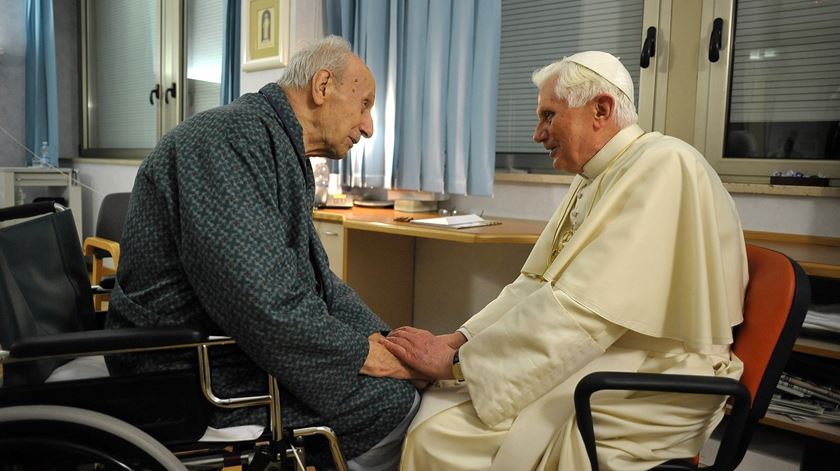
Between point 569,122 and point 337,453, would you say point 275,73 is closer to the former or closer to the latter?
point 569,122

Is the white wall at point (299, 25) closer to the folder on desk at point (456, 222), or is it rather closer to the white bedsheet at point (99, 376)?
the folder on desk at point (456, 222)

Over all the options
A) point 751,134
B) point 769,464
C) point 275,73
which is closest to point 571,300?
point 769,464

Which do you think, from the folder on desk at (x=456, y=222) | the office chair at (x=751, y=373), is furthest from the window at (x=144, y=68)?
the office chair at (x=751, y=373)

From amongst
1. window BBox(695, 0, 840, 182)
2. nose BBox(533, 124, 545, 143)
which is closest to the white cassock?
nose BBox(533, 124, 545, 143)

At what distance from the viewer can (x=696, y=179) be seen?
1.23m

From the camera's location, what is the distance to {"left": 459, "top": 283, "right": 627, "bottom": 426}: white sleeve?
1.19m

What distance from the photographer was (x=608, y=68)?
4.58ft

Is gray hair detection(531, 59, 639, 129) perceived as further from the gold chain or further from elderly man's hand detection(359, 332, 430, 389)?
elderly man's hand detection(359, 332, 430, 389)

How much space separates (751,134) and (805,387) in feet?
3.36

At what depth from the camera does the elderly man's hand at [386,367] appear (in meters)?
1.34

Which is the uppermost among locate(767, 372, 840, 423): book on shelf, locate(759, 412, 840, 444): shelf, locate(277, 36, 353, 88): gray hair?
locate(277, 36, 353, 88): gray hair

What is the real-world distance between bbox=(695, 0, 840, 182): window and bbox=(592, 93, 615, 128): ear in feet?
4.29

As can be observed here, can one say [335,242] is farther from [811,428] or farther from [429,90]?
[811,428]

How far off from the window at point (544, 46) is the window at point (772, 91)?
26 cm
